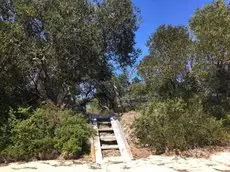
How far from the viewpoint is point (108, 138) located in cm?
1361

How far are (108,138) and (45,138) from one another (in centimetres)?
271

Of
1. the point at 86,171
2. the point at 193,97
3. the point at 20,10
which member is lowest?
the point at 86,171

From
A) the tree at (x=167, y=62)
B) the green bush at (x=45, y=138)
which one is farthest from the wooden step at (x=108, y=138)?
the tree at (x=167, y=62)

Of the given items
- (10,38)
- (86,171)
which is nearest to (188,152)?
(86,171)

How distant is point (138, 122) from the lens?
13.4m

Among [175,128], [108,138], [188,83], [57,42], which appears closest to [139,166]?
[175,128]

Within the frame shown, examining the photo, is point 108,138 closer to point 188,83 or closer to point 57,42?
point 57,42

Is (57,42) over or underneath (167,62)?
over

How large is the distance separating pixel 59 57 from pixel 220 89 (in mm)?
7244

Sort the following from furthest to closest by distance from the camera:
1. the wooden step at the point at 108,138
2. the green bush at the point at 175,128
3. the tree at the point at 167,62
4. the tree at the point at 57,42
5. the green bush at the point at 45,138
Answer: the tree at the point at 167,62, the tree at the point at 57,42, the wooden step at the point at 108,138, the green bush at the point at 175,128, the green bush at the point at 45,138

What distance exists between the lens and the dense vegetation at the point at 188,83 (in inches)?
495

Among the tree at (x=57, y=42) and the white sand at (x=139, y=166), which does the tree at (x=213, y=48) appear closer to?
the tree at (x=57, y=42)

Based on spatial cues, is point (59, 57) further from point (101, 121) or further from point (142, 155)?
point (142, 155)

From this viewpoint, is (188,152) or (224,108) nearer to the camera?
(188,152)
